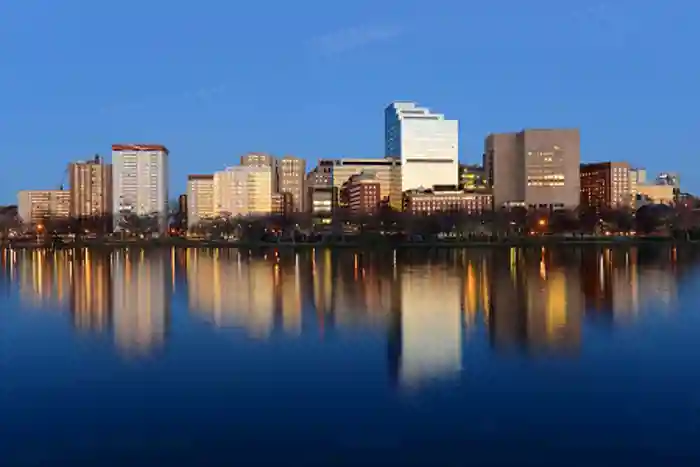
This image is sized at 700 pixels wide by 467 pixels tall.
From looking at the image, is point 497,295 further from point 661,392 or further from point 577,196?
point 577,196

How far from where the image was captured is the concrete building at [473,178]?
119 m

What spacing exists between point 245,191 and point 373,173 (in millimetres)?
24107

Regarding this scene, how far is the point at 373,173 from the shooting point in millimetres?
125062

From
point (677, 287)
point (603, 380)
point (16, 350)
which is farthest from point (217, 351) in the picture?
point (677, 287)

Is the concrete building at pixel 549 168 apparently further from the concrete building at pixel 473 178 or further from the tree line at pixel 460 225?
the tree line at pixel 460 225

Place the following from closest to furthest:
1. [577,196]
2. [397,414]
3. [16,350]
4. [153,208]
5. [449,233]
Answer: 1. [397,414]
2. [16,350]
3. [449,233]
4. [577,196]
5. [153,208]

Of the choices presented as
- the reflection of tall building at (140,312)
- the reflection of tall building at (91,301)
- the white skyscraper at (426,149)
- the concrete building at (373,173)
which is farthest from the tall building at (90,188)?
the reflection of tall building at (140,312)

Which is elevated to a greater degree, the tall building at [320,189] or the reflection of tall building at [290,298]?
the tall building at [320,189]

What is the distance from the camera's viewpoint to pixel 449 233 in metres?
71.8

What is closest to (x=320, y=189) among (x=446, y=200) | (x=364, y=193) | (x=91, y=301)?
(x=364, y=193)

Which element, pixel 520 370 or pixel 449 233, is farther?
pixel 449 233

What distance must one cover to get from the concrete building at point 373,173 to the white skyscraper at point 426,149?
6.11 ft

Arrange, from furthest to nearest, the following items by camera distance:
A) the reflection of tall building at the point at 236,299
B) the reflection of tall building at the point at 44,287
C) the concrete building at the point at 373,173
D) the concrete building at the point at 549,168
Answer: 1. the concrete building at the point at 373,173
2. the concrete building at the point at 549,168
3. the reflection of tall building at the point at 44,287
4. the reflection of tall building at the point at 236,299

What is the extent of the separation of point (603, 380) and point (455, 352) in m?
2.06
